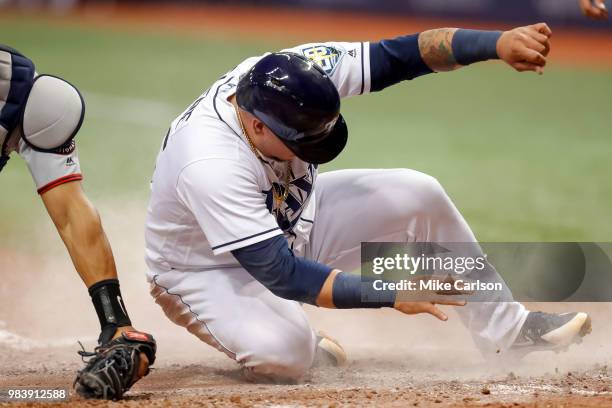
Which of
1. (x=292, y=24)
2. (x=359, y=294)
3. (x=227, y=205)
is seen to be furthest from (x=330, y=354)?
(x=292, y=24)

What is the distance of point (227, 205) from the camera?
155 inches

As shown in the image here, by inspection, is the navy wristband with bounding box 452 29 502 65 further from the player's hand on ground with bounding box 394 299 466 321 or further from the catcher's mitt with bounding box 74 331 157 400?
the catcher's mitt with bounding box 74 331 157 400

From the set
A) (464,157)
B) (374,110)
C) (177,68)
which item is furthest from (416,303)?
(177,68)

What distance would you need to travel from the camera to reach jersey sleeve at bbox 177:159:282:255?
391 cm

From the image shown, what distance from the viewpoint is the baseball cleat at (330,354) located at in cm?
482

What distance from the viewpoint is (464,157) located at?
9.65m

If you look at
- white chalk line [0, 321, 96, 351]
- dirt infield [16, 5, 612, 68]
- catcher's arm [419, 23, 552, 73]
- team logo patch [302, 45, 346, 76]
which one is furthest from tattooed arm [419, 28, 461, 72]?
dirt infield [16, 5, 612, 68]

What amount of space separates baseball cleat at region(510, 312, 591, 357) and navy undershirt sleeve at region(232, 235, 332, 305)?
117 centimetres

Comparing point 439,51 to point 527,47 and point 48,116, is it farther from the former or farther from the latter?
point 48,116

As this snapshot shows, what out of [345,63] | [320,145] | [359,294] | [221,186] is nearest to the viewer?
[359,294]

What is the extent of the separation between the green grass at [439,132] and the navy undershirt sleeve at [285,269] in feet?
11.3

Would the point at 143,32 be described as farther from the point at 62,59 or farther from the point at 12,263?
the point at 12,263

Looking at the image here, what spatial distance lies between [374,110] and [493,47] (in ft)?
25.7

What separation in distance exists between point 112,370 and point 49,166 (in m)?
1.04
